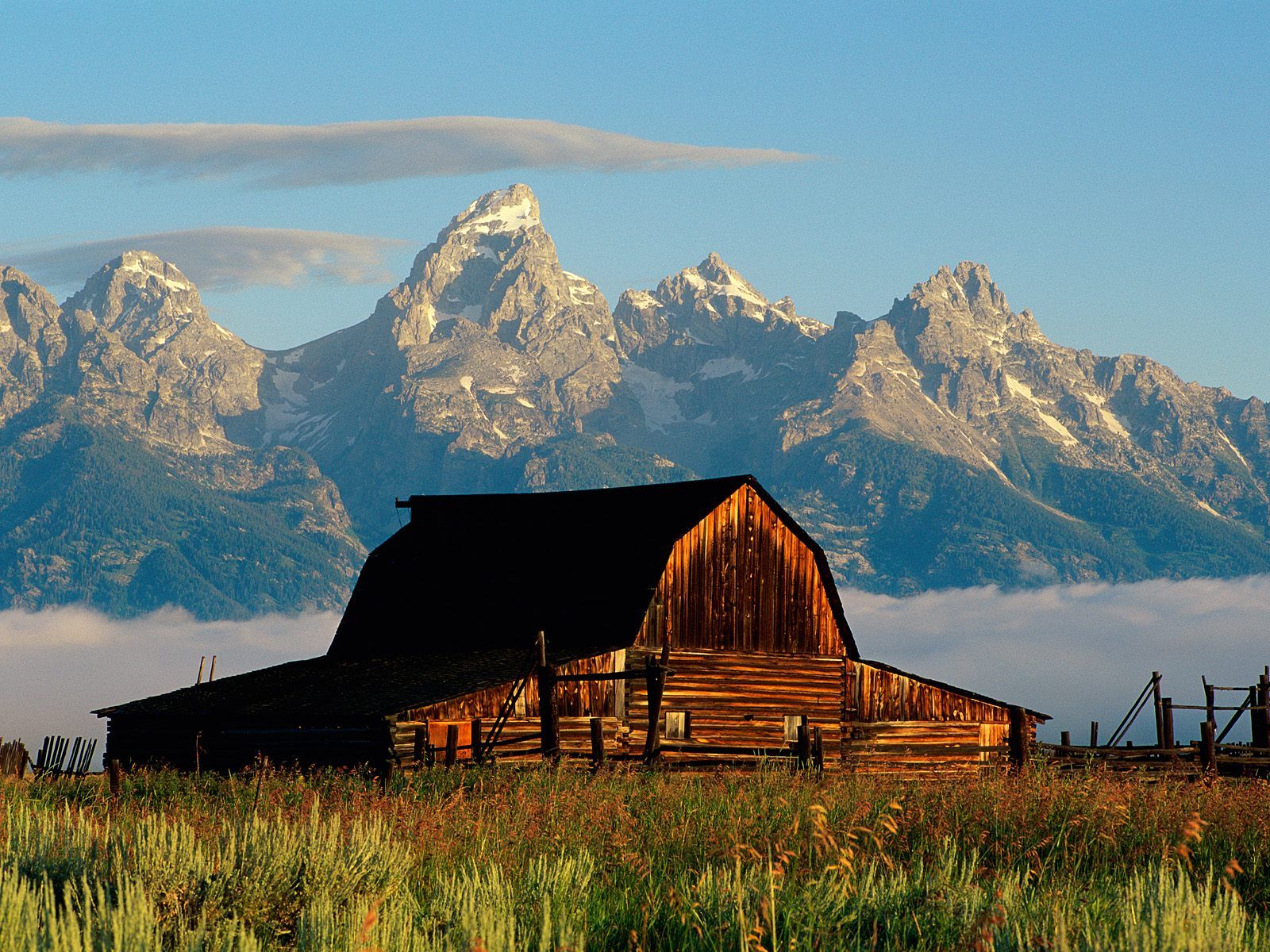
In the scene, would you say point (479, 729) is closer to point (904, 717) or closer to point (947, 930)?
point (904, 717)

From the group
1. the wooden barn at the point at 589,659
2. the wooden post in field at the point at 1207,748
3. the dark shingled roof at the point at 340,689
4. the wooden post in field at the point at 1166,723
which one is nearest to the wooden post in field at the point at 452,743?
the wooden barn at the point at 589,659

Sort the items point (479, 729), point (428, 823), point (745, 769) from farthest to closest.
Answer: point (479, 729), point (745, 769), point (428, 823)

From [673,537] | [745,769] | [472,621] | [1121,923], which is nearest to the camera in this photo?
[1121,923]

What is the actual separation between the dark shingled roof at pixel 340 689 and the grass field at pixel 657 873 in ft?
56.1

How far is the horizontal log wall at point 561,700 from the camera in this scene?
3534cm

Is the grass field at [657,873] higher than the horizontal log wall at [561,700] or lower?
lower

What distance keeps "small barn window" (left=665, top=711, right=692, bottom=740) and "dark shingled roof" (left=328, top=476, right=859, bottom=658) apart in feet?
8.54

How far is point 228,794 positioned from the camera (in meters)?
20.8

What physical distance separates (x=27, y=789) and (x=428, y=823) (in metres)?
10.0

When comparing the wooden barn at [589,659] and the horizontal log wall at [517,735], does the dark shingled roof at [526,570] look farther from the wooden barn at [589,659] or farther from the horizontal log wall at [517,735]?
the horizontal log wall at [517,735]

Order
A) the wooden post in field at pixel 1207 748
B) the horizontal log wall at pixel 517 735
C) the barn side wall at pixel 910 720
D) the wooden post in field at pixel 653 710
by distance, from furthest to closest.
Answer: the barn side wall at pixel 910 720 → the horizontal log wall at pixel 517 735 → the wooden post in field at pixel 1207 748 → the wooden post in field at pixel 653 710

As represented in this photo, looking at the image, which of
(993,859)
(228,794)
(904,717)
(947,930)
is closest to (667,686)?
(904,717)

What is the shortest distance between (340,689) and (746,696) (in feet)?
33.0

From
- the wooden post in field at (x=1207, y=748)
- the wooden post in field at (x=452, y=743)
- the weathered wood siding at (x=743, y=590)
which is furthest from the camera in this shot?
the weathered wood siding at (x=743, y=590)
